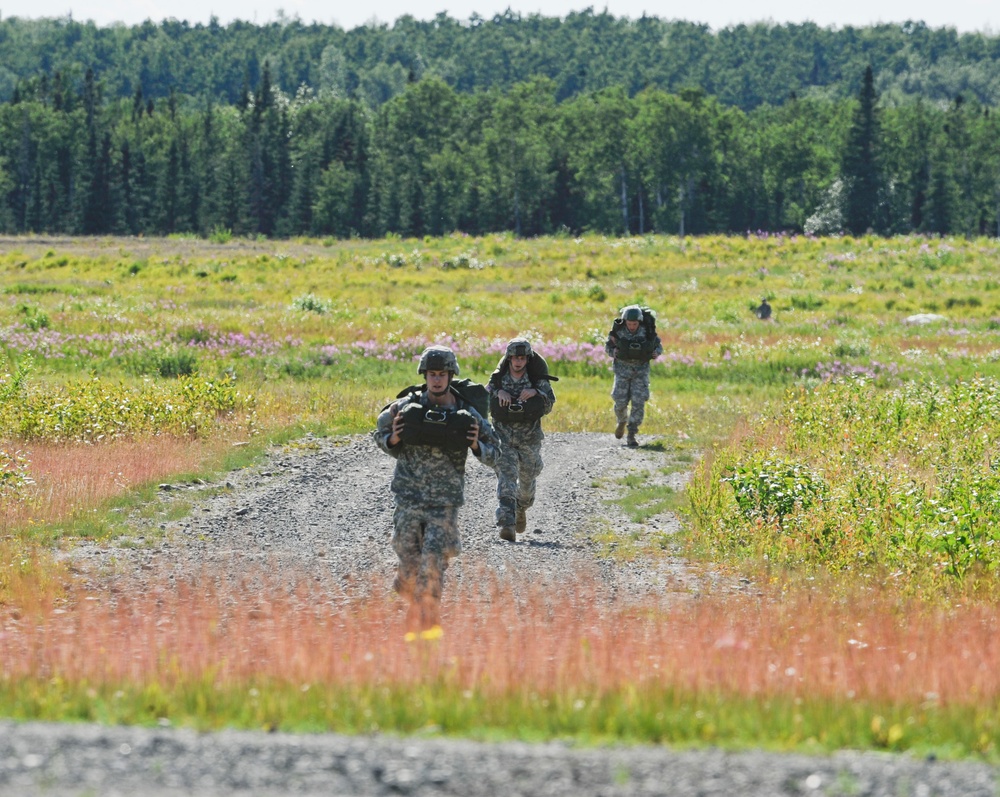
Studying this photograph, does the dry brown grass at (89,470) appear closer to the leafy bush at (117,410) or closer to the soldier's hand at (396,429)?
the leafy bush at (117,410)

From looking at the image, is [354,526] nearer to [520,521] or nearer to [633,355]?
[520,521]

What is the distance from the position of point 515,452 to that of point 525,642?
4.51 m

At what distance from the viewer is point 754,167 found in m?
123

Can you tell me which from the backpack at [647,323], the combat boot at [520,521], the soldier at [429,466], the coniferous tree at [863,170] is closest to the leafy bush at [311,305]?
the backpack at [647,323]

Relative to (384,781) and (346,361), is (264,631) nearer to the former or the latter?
(384,781)

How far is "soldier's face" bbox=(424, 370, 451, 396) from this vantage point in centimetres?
847

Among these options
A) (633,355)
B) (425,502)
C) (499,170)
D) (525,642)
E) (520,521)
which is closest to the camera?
(525,642)

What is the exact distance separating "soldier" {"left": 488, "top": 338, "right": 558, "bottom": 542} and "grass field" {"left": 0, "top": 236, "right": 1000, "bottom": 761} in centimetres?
180

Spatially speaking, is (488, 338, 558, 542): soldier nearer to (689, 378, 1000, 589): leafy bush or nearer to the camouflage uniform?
(689, 378, 1000, 589): leafy bush

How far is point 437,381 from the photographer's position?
27.8 ft

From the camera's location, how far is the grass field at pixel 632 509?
619cm

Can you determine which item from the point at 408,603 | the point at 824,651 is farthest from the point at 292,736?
the point at 824,651

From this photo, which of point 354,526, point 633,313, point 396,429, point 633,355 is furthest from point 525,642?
point 633,355

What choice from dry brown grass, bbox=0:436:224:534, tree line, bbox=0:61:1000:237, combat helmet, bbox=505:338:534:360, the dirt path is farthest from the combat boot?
tree line, bbox=0:61:1000:237
